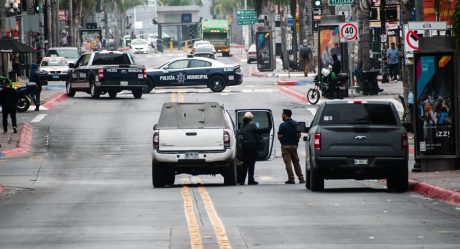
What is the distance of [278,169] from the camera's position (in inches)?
1353

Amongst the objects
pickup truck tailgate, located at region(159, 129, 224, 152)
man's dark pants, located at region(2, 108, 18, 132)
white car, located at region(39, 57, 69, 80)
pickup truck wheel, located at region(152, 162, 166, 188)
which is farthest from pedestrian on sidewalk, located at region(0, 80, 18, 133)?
A: white car, located at region(39, 57, 69, 80)

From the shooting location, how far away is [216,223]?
698 inches

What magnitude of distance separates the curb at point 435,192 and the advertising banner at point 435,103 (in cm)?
215

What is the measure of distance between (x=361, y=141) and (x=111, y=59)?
109ft

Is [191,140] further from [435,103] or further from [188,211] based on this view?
[188,211]

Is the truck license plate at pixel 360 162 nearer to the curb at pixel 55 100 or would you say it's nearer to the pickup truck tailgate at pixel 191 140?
the pickup truck tailgate at pixel 191 140

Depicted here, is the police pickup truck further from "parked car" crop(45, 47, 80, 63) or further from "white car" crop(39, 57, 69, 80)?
"parked car" crop(45, 47, 80, 63)

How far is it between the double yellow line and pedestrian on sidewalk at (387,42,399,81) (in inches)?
1582

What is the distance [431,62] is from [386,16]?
21.6 m

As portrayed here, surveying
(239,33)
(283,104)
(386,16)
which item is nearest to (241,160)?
(386,16)

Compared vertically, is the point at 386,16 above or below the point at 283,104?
above

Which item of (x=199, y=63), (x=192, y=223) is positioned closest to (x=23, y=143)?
(x=199, y=63)

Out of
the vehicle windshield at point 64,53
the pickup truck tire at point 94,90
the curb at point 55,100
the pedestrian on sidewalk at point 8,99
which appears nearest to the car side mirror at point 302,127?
the pedestrian on sidewalk at point 8,99

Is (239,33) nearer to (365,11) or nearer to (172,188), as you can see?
(365,11)
